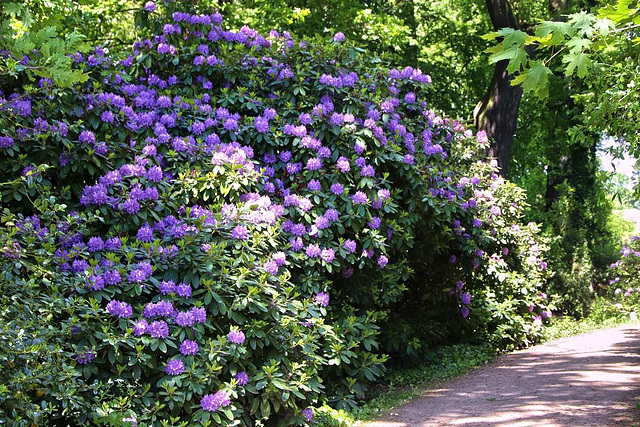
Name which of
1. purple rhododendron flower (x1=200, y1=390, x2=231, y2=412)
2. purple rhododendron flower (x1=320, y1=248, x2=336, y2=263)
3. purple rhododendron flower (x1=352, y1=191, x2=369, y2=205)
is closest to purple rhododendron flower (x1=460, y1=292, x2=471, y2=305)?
purple rhododendron flower (x1=352, y1=191, x2=369, y2=205)

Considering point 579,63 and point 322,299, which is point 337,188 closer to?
point 322,299

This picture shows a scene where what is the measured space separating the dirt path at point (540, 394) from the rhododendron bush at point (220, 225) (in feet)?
2.40

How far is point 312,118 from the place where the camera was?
22.3ft

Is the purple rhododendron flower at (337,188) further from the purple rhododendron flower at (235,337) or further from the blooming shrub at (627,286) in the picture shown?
the blooming shrub at (627,286)

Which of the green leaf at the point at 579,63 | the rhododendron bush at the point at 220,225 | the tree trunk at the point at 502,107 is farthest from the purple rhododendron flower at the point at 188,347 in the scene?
the tree trunk at the point at 502,107

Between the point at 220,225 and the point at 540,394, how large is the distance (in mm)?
3494

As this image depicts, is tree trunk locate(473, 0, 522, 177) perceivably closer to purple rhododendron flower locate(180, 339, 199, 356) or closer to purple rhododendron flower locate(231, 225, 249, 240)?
purple rhododendron flower locate(231, 225, 249, 240)

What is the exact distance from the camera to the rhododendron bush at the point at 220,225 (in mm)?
4590

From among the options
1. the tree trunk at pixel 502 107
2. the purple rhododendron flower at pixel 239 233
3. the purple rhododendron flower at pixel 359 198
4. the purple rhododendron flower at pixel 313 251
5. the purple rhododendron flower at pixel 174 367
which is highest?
the tree trunk at pixel 502 107

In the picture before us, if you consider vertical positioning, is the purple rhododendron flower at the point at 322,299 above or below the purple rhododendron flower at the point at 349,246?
below

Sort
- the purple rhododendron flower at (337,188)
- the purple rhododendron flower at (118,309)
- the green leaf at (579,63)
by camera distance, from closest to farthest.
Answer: the green leaf at (579,63), the purple rhododendron flower at (118,309), the purple rhododendron flower at (337,188)

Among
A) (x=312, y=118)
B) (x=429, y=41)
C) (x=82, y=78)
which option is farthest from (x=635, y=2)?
(x=429, y=41)

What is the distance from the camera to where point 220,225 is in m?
5.33

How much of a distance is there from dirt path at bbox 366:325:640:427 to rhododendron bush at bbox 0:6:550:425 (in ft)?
2.40
